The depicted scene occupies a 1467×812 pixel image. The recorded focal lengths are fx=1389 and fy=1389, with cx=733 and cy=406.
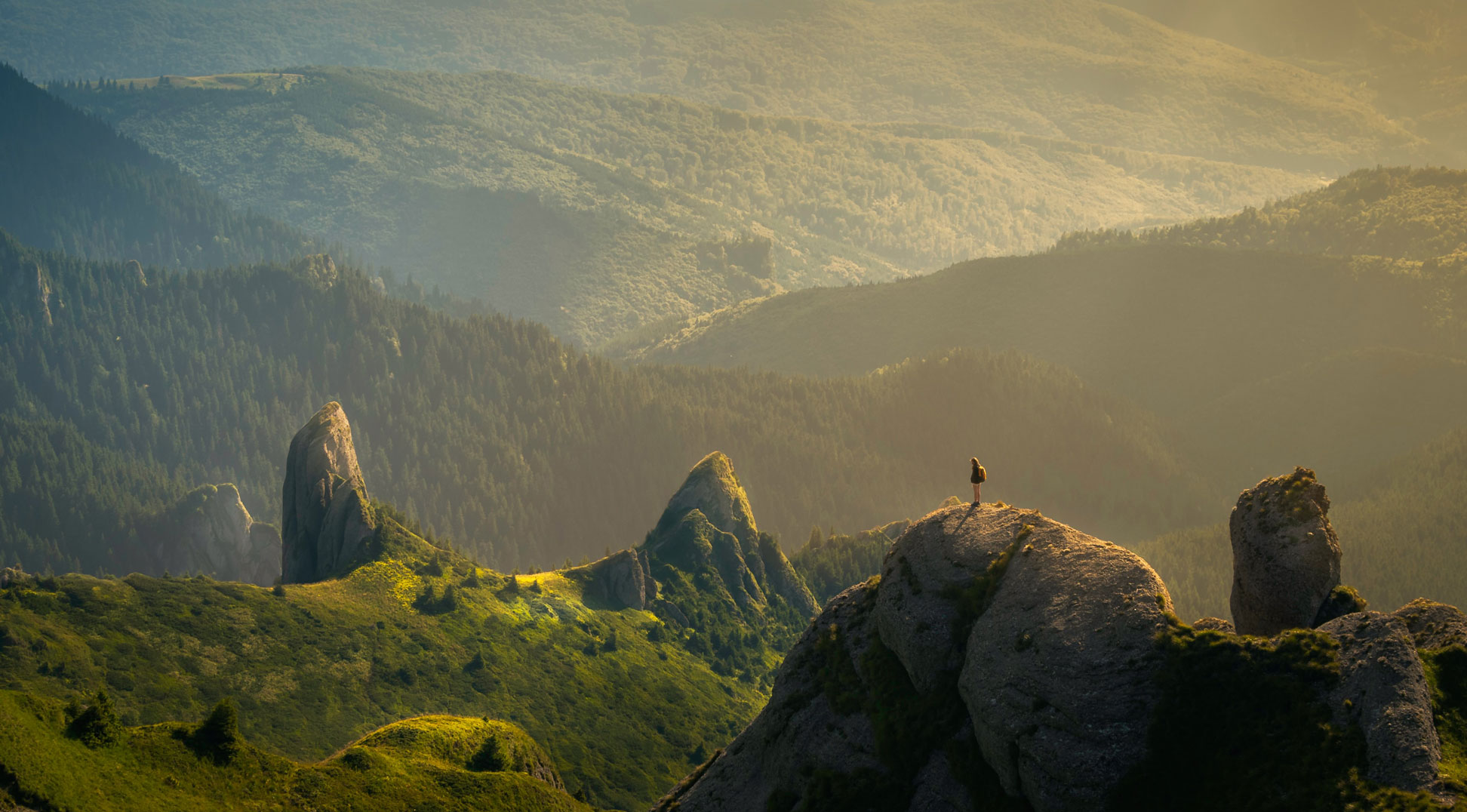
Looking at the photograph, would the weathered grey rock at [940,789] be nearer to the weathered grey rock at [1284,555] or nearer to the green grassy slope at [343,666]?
the weathered grey rock at [1284,555]

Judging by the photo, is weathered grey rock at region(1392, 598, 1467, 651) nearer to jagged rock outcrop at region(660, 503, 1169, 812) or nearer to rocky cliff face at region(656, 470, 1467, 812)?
rocky cliff face at region(656, 470, 1467, 812)

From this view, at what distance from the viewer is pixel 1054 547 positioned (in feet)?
233

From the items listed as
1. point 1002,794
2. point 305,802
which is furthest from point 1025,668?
point 305,802

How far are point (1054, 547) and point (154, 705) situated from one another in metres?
116

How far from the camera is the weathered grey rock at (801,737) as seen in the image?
78.8 metres

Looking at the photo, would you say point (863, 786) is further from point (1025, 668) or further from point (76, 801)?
point (76, 801)

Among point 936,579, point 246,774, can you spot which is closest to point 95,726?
point 246,774

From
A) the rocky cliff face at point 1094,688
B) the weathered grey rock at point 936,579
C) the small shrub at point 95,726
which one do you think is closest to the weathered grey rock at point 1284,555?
the rocky cliff face at point 1094,688

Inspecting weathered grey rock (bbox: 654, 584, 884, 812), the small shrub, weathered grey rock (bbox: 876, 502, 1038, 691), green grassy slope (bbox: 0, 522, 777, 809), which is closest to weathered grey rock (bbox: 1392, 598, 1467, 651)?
weathered grey rock (bbox: 876, 502, 1038, 691)

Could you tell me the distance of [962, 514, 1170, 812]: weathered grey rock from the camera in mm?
63406

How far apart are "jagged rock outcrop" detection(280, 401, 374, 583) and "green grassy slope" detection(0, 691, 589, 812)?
83.9 m

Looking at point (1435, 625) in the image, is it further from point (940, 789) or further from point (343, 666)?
point (343, 666)

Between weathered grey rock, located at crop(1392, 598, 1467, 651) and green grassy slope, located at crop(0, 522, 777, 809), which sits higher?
weathered grey rock, located at crop(1392, 598, 1467, 651)

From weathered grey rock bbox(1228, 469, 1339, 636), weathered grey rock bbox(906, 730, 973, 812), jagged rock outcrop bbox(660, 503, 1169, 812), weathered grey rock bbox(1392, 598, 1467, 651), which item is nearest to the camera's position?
weathered grey rock bbox(1392, 598, 1467, 651)
